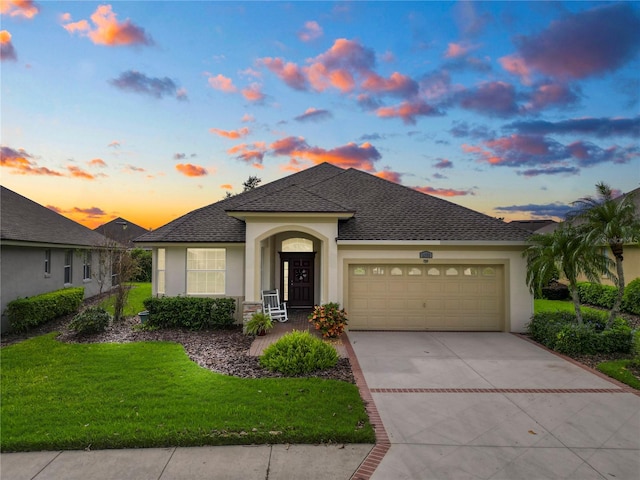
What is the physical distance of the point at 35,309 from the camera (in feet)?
40.3

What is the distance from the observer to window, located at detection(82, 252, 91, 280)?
18.8m

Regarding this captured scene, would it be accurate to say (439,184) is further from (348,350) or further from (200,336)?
(200,336)

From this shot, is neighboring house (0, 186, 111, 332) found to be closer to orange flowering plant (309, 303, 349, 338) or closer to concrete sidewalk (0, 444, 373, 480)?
concrete sidewalk (0, 444, 373, 480)

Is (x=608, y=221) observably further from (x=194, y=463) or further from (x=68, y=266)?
(x=68, y=266)

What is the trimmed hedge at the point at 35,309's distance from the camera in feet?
38.8

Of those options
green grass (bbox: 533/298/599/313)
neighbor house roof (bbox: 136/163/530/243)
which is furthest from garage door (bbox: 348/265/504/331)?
green grass (bbox: 533/298/599/313)

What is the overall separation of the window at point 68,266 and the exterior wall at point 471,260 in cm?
1401

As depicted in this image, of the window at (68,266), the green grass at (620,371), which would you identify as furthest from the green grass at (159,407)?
the window at (68,266)

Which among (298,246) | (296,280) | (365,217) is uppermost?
(365,217)

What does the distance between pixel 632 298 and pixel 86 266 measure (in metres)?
27.6

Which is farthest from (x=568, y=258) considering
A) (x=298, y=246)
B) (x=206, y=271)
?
(x=206, y=271)

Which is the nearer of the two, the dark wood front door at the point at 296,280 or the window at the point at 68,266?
the dark wood front door at the point at 296,280

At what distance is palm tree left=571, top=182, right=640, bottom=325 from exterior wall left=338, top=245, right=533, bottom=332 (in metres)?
2.53

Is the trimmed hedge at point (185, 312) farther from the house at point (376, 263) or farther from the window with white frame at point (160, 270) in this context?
the window with white frame at point (160, 270)
